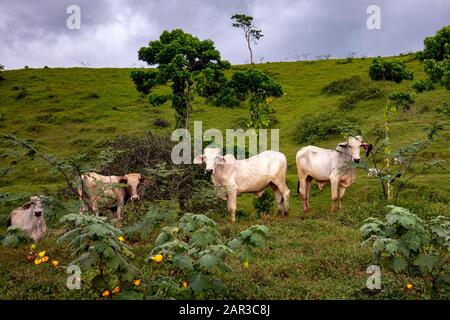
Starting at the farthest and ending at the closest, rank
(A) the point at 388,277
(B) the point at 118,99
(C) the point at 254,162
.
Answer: (B) the point at 118,99, (C) the point at 254,162, (A) the point at 388,277

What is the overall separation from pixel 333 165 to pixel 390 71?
26.3 metres

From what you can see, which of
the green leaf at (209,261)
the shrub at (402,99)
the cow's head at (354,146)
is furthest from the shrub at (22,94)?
the green leaf at (209,261)

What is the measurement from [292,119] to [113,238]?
33.6 meters

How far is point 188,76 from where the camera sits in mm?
26453

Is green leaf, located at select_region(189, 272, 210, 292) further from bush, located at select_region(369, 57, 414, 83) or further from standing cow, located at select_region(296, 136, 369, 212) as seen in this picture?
bush, located at select_region(369, 57, 414, 83)

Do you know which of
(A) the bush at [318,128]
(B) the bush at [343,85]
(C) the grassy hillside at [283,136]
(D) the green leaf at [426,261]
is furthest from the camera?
(B) the bush at [343,85]

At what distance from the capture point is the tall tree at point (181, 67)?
26.4 meters

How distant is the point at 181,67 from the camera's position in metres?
26.4

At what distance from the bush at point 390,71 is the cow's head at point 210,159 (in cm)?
2831

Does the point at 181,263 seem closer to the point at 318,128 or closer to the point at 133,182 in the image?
the point at 133,182

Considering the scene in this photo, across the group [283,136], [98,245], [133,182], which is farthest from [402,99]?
[98,245]

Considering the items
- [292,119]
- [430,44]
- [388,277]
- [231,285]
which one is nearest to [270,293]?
[231,285]

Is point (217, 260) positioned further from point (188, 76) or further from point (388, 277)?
point (188, 76)

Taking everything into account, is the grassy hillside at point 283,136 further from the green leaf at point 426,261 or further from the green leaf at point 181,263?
the green leaf at point 181,263
